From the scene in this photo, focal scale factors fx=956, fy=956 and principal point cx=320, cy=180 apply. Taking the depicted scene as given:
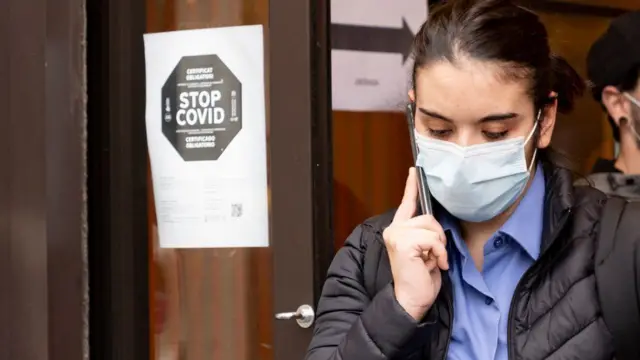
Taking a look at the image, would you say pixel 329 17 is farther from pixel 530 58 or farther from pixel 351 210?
pixel 530 58

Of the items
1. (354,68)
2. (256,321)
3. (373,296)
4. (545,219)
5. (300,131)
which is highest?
(354,68)

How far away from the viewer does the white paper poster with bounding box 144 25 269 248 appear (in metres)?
3.08

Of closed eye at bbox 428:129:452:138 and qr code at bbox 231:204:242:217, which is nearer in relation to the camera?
closed eye at bbox 428:129:452:138

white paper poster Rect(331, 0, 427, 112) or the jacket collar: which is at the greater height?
white paper poster Rect(331, 0, 427, 112)

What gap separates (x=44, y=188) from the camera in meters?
3.29

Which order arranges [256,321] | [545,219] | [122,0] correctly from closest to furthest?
[545,219] → [256,321] → [122,0]

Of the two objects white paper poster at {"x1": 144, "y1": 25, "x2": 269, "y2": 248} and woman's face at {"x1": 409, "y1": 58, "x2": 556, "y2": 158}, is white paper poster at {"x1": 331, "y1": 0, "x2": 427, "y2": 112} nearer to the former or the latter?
white paper poster at {"x1": 144, "y1": 25, "x2": 269, "y2": 248}

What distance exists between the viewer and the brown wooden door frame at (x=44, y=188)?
10.8 ft

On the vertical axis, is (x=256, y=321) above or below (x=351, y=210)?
below

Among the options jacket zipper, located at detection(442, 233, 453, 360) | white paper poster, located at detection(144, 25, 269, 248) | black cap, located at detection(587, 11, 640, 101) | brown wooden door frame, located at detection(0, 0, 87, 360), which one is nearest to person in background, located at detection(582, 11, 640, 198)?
black cap, located at detection(587, 11, 640, 101)

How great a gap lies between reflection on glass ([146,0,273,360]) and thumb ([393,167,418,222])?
114 centimetres

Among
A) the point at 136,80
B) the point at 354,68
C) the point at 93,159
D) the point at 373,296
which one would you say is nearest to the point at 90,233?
the point at 93,159

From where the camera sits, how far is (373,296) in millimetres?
1955

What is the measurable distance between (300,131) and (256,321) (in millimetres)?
686
